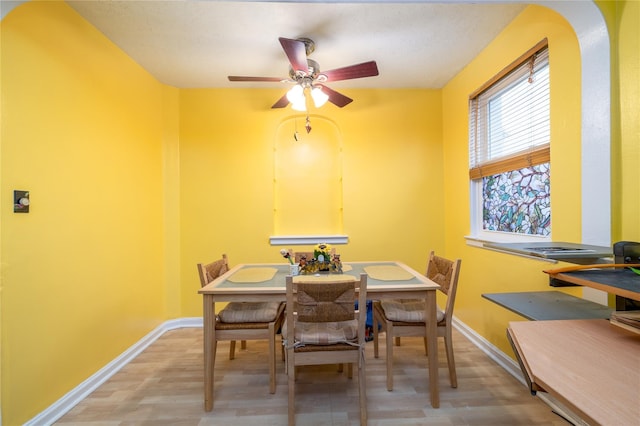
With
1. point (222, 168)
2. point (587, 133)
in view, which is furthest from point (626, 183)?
point (222, 168)

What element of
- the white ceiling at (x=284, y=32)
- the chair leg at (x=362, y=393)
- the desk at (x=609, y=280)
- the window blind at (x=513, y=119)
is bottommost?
the chair leg at (x=362, y=393)

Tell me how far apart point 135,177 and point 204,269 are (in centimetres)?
126

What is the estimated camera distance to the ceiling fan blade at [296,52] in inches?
63.3

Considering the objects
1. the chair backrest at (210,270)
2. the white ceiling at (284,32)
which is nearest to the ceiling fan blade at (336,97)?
the white ceiling at (284,32)

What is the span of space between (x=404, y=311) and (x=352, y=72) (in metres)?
1.75

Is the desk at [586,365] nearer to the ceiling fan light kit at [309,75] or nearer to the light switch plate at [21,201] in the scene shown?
the ceiling fan light kit at [309,75]

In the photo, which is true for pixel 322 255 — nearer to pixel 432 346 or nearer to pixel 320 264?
pixel 320 264

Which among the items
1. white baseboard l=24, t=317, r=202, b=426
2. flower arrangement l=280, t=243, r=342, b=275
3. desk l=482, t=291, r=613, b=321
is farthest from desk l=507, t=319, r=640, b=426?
white baseboard l=24, t=317, r=202, b=426

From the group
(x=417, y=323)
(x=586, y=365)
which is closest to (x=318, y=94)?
(x=417, y=323)

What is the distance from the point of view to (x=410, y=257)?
3051mm

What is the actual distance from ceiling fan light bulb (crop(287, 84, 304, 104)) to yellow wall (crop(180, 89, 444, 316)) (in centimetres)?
97

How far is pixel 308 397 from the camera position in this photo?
5.86 feet

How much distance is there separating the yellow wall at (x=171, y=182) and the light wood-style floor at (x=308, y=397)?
0.25 meters

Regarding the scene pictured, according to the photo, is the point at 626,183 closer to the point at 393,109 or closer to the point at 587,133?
the point at 587,133
